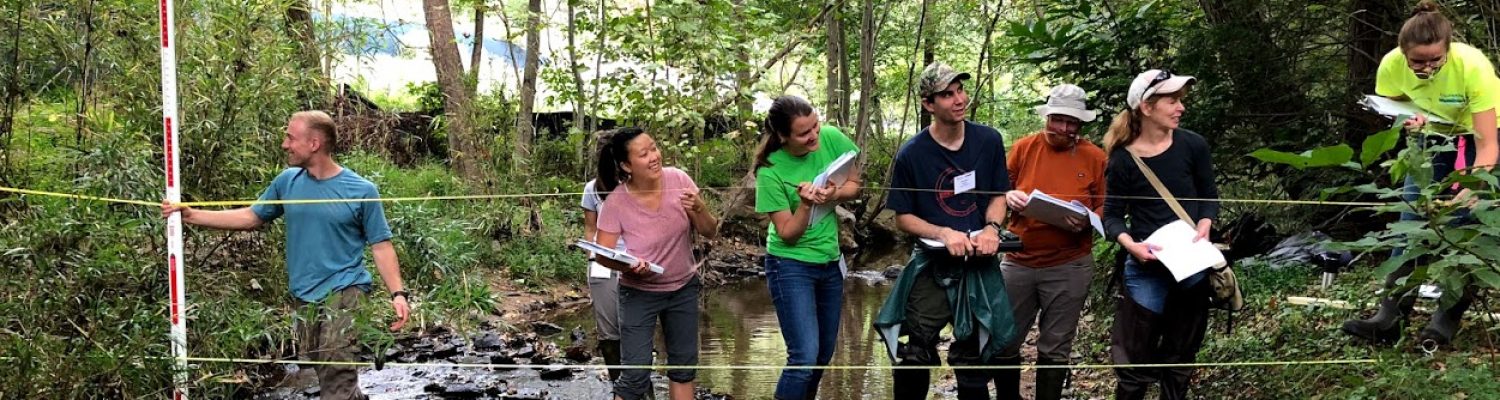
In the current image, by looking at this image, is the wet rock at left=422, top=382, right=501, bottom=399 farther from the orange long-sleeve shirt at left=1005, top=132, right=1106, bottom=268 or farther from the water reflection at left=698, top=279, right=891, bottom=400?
the orange long-sleeve shirt at left=1005, top=132, right=1106, bottom=268

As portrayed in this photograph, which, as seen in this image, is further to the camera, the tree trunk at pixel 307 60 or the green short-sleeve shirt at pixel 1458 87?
the tree trunk at pixel 307 60

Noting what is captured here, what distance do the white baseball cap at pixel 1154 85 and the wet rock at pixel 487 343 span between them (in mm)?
4840

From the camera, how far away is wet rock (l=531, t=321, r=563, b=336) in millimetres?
8858

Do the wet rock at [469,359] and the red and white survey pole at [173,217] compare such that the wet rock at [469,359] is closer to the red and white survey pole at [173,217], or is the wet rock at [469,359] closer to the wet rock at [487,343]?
the wet rock at [487,343]

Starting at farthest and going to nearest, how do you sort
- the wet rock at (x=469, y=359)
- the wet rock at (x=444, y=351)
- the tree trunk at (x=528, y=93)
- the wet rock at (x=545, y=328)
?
the tree trunk at (x=528, y=93)
the wet rock at (x=545, y=328)
the wet rock at (x=444, y=351)
the wet rock at (x=469, y=359)

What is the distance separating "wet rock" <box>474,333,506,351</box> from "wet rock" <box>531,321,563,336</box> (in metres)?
0.92

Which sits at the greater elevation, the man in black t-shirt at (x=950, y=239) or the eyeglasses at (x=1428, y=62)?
the eyeglasses at (x=1428, y=62)

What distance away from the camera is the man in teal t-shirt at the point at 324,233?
4.12 m

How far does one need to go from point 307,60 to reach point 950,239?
382 cm

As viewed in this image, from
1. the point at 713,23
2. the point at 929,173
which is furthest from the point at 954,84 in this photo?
the point at 713,23

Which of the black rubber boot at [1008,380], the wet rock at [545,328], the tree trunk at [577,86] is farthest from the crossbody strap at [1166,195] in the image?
the wet rock at [545,328]

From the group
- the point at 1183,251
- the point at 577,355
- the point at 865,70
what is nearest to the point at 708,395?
the point at 577,355

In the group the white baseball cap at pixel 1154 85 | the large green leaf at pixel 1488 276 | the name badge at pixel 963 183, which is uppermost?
the white baseball cap at pixel 1154 85

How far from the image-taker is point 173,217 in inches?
155
